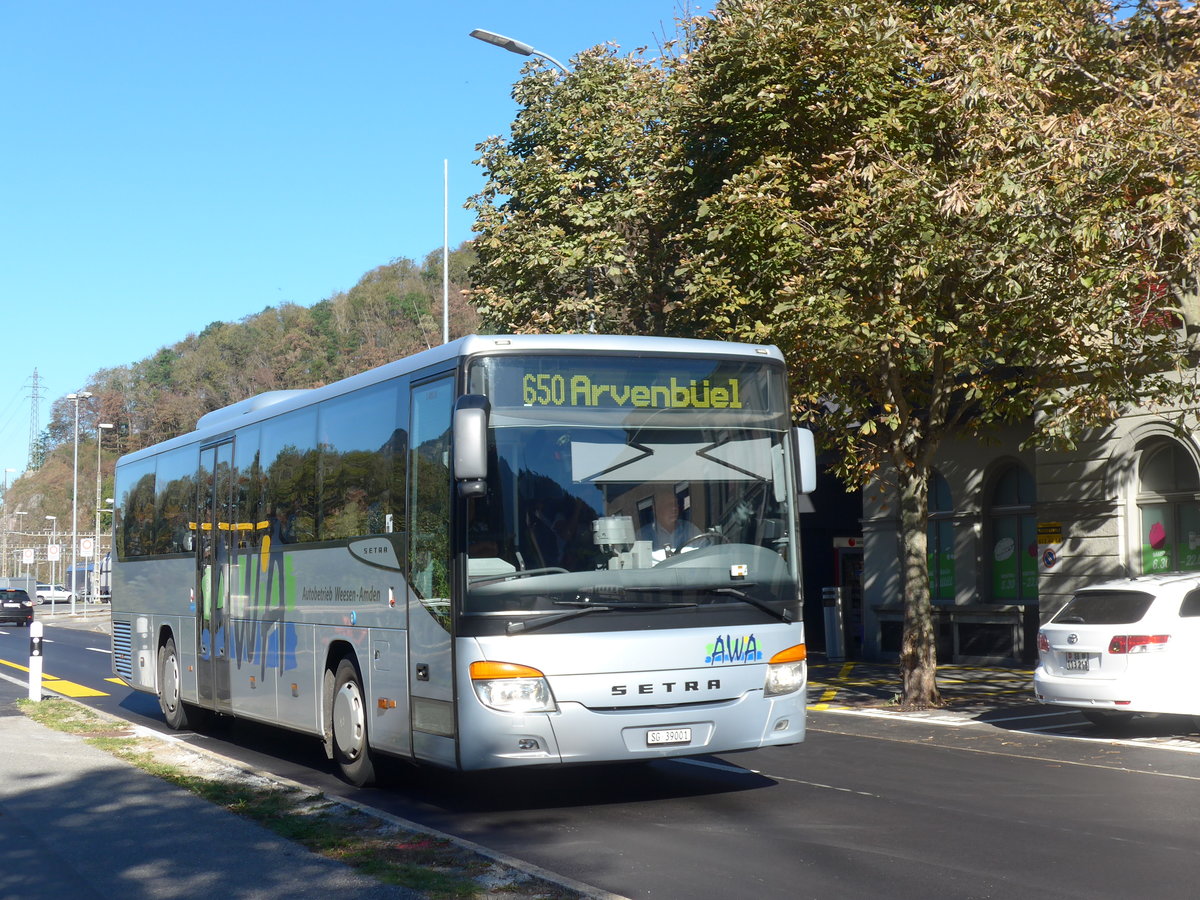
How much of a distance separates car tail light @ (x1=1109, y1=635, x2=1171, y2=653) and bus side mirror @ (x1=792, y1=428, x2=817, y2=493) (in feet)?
16.5

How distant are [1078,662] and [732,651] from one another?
6.00 metres

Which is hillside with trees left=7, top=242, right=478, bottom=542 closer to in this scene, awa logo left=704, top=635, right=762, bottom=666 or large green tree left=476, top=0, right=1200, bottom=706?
large green tree left=476, top=0, right=1200, bottom=706

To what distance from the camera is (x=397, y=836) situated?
321 inches

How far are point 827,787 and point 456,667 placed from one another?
3.32 metres

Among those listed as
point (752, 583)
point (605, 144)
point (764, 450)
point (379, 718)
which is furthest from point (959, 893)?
point (605, 144)

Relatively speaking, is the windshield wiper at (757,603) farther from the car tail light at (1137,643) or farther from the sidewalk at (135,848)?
the car tail light at (1137,643)

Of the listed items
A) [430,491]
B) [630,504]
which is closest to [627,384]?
[630,504]

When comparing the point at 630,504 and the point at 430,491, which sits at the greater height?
the point at 430,491

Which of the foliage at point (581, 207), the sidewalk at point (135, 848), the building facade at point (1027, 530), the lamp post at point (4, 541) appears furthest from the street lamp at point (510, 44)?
the lamp post at point (4, 541)

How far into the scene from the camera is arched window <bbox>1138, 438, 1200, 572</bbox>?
65.1 feet

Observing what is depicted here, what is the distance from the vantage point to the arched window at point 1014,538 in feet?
75.4

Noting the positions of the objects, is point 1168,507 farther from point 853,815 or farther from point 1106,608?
point 853,815

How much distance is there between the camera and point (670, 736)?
9.01 m

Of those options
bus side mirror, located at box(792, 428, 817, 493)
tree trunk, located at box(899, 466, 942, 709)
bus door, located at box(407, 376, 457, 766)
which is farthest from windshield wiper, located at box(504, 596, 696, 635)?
tree trunk, located at box(899, 466, 942, 709)
